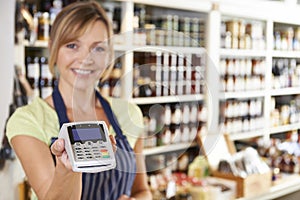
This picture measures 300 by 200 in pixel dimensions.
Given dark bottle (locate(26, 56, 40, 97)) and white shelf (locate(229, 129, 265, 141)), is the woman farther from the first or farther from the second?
white shelf (locate(229, 129, 265, 141))

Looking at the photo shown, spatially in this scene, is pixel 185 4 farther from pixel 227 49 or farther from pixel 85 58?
pixel 85 58

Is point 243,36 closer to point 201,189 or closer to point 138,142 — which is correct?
point 201,189

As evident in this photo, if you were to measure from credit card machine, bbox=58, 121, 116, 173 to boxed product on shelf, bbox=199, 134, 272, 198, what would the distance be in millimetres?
1014

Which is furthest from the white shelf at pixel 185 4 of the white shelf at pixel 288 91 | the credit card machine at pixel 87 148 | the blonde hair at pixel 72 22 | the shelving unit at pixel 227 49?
the credit card machine at pixel 87 148

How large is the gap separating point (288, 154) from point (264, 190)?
0.61 ft

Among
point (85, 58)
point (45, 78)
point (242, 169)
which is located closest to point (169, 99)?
point (85, 58)

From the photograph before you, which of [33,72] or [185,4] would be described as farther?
[185,4]

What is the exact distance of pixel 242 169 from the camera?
1.63m

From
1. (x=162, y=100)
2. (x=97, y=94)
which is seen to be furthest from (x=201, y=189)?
(x=97, y=94)

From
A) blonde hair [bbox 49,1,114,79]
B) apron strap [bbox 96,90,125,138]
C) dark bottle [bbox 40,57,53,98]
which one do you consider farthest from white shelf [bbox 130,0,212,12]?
apron strap [bbox 96,90,125,138]

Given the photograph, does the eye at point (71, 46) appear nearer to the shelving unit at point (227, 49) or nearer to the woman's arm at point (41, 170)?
the shelving unit at point (227, 49)

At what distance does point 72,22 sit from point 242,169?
0.73 meters

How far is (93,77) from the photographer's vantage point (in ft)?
3.00

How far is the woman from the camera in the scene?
883mm
